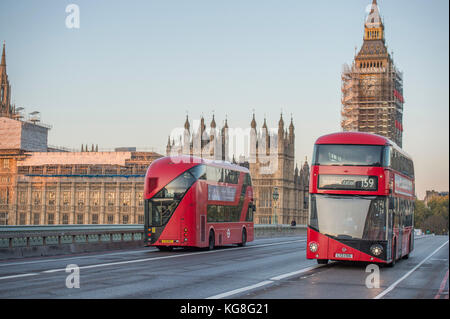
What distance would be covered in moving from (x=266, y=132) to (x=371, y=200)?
8495 cm

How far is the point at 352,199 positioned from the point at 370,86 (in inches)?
3935

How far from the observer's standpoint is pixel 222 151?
345 feet

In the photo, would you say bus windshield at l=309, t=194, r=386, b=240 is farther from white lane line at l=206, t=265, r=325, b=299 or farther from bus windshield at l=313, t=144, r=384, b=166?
white lane line at l=206, t=265, r=325, b=299

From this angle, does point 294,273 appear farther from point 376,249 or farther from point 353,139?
point 353,139

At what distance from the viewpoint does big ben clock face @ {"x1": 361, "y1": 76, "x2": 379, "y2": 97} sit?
114 metres

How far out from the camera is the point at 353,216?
Answer: 19.4 meters

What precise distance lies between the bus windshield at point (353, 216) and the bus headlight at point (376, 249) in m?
0.24

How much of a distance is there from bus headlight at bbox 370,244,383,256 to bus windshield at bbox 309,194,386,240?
0.24 metres

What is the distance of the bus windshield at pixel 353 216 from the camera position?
63.5 ft

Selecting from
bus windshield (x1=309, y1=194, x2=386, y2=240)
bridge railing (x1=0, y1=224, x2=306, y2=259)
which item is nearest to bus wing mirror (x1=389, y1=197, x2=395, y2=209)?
bus windshield (x1=309, y1=194, x2=386, y2=240)

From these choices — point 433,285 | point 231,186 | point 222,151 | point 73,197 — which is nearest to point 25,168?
point 73,197

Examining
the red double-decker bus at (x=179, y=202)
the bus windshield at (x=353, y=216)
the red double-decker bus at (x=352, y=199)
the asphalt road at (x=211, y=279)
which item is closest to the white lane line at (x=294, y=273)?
the asphalt road at (x=211, y=279)

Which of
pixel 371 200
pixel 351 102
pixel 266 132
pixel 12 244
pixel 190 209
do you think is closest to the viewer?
pixel 371 200
